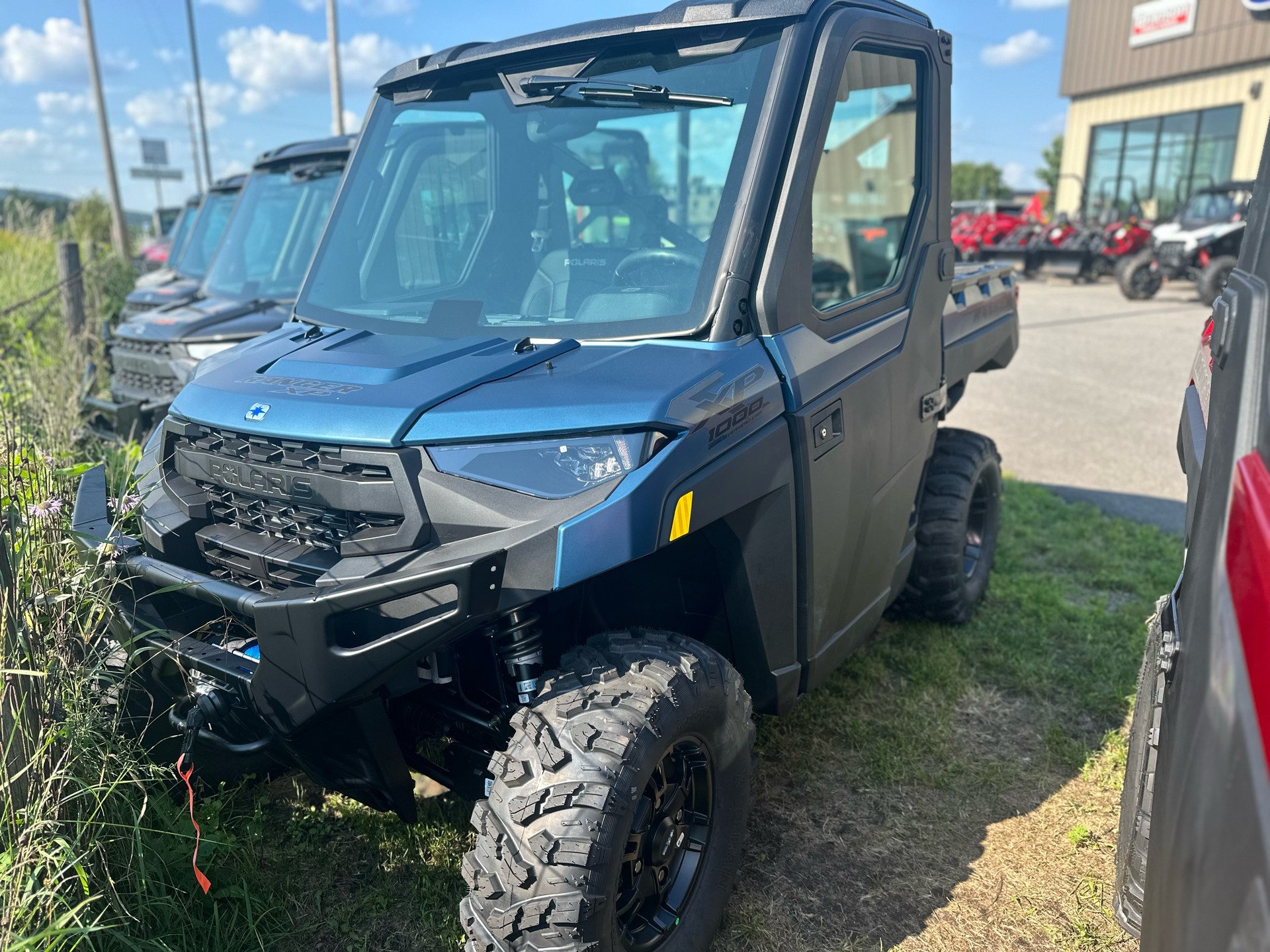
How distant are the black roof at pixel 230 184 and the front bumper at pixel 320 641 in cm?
777

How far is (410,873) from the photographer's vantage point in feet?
9.00

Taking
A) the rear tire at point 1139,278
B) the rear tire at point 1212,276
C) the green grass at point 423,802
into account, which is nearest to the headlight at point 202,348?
the green grass at point 423,802

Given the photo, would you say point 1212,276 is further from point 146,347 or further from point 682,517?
point 682,517

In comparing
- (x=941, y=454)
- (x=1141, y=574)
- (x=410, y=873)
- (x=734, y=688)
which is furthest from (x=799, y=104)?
(x=1141, y=574)

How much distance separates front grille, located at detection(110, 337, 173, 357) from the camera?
18.8 feet

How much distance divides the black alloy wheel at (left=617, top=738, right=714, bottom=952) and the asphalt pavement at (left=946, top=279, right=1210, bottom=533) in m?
4.02

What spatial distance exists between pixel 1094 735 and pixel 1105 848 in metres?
0.70

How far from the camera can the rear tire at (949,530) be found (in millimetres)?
4004

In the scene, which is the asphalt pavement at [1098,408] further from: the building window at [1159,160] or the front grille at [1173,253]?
the building window at [1159,160]

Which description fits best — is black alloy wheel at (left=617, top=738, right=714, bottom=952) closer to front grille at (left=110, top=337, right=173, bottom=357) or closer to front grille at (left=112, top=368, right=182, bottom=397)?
front grille at (left=112, top=368, right=182, bottom=397)

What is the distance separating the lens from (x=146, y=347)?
591cm

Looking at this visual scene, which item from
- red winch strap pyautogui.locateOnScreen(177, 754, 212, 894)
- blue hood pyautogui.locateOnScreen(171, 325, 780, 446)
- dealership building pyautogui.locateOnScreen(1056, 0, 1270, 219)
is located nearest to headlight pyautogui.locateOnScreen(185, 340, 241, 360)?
blue hood pyautogui.locateOnScreen(171, 325, 780, 446)

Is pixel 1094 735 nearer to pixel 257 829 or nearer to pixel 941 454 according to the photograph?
pixel 941 454

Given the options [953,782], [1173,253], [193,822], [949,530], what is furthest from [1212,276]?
[193,822]
